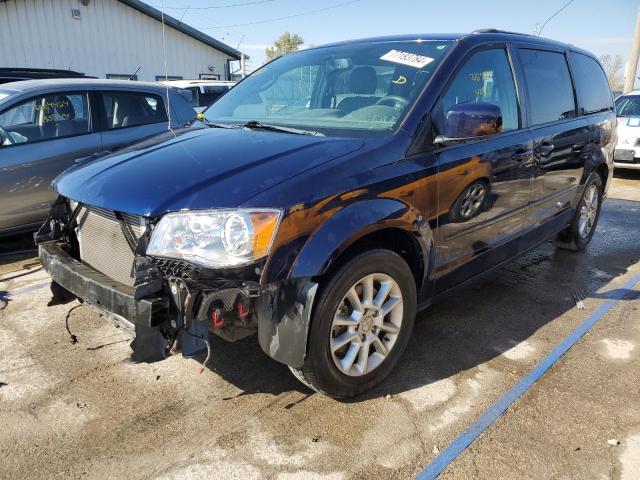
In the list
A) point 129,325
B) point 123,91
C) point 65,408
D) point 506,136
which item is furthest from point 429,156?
point 123,91

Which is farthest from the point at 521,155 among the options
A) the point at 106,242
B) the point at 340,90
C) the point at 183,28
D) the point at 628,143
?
the point at 183,28

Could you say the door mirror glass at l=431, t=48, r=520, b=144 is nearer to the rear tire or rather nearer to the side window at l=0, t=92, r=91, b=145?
the rear tire

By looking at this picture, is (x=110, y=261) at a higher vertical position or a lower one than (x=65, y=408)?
higher

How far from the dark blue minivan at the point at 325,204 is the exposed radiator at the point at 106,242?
0.04ft

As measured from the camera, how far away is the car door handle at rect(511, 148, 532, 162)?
138 inches

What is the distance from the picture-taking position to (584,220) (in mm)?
5355

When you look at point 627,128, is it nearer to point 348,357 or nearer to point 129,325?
point 348,357

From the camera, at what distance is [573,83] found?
14.9ft

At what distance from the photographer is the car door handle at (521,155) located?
3.51 meters

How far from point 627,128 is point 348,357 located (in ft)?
33.0

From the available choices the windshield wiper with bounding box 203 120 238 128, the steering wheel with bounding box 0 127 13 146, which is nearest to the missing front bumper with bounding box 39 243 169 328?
the windshield wiper with bounding box 203 120 238 128

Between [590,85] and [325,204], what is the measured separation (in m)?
3.86

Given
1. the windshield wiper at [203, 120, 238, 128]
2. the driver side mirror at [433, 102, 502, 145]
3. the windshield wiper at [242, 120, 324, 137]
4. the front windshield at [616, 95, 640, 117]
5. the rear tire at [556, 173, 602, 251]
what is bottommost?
the rear tire at [556, 173, 602, 251]

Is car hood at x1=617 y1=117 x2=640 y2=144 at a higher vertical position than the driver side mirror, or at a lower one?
lower
